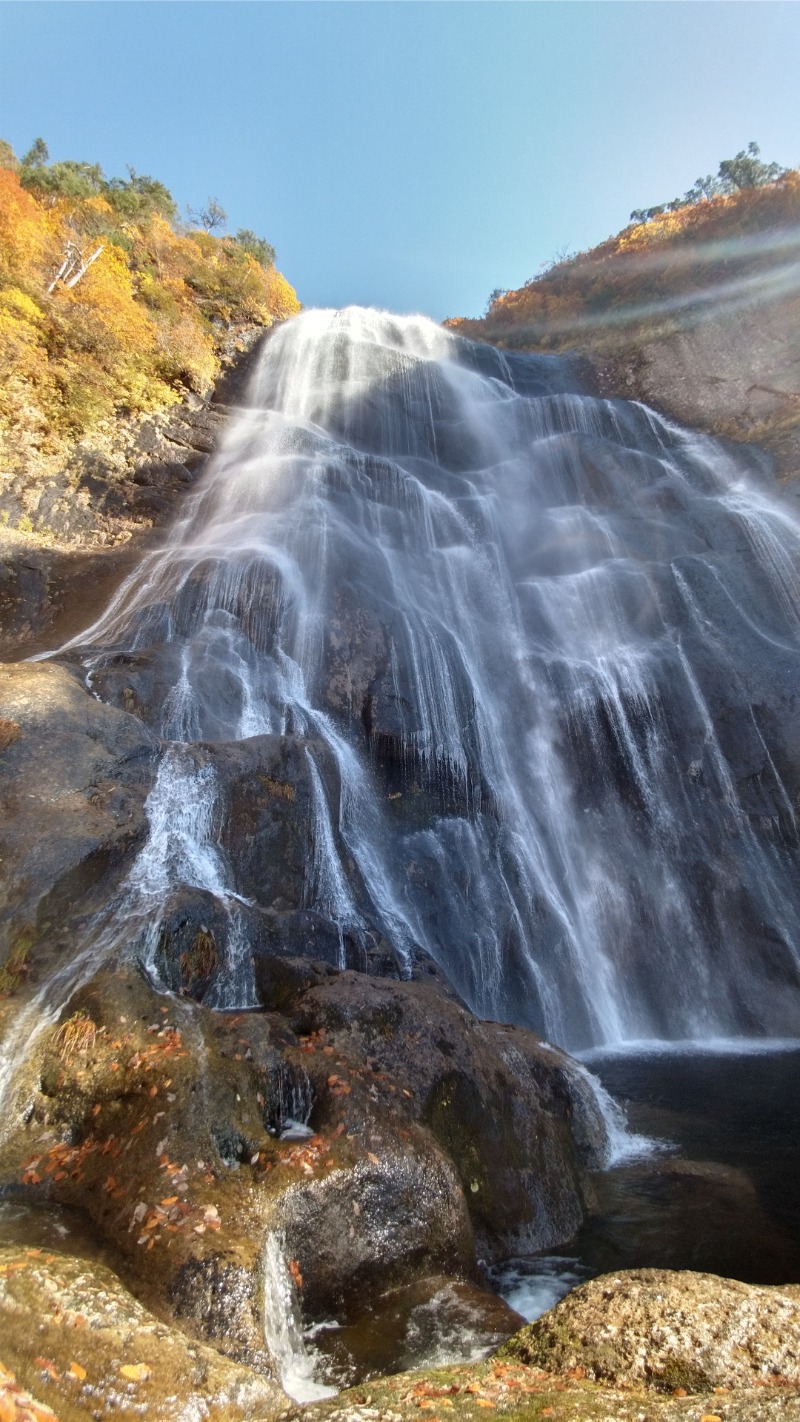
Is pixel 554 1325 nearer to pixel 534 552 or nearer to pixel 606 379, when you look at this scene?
pixel 534 552

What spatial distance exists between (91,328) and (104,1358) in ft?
85.9

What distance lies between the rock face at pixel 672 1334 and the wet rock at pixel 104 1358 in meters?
1.24

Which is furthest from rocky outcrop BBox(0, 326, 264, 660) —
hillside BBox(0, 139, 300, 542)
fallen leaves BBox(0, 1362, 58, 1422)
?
fallen leaves BBox(0, 1362, 58, 1422)

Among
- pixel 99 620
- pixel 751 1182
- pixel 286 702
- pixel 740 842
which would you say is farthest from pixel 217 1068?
pixel 740 842

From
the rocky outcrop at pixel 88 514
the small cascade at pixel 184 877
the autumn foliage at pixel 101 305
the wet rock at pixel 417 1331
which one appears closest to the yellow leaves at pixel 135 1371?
the wet rock at pixel 417 1331

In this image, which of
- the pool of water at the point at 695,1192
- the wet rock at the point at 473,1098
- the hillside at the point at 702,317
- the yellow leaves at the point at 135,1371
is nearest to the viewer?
the yellow leaves at the point at 135,1371

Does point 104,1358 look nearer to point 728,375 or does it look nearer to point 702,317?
point 728,375

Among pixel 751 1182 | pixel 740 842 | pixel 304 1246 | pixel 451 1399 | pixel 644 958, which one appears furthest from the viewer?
pixel 740 842

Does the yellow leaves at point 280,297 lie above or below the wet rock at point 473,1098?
above

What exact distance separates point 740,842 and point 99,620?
14.9 m

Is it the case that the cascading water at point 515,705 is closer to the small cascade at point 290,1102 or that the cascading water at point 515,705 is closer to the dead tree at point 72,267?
the small cascade at point 290,1102

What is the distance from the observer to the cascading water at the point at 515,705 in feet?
41.3

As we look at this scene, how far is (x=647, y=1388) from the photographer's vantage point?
284 cm

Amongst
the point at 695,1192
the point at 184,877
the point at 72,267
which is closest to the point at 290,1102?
the point at 184,877
